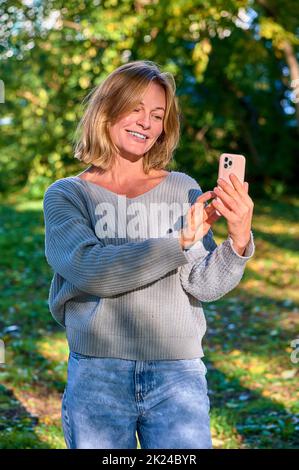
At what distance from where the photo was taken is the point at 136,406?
87.5 inches

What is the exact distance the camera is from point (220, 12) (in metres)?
9.66

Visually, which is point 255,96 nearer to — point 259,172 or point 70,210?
point 259,172

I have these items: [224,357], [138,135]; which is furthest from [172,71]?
[138,135]

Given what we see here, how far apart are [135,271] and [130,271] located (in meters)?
0.01

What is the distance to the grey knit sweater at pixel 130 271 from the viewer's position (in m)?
2.22

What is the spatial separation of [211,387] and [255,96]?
12.7m

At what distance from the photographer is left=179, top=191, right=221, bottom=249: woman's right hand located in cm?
221

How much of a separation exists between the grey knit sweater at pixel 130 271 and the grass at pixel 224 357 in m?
2.48

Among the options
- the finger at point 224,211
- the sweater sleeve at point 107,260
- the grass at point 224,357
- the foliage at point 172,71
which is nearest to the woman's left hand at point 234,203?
the finger at point 224,211

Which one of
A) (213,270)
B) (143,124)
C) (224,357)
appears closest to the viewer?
(213,270)

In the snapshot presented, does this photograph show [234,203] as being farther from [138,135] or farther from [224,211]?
[138,135]

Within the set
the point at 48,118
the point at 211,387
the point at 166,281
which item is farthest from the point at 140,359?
the point at 48,118

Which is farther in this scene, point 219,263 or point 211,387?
point 211,387

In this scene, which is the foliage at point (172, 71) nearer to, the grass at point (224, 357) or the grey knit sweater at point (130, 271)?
the grass at point (224, 357)
